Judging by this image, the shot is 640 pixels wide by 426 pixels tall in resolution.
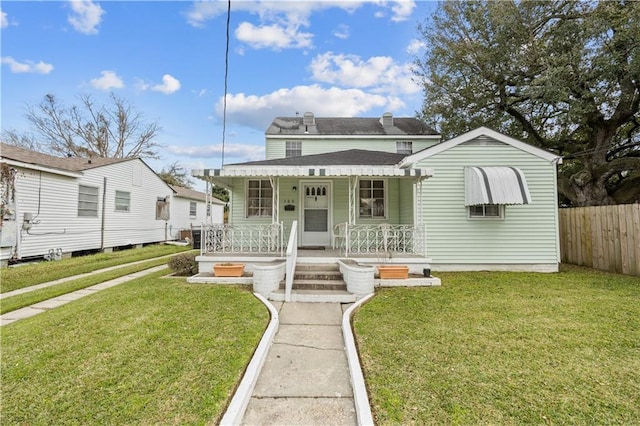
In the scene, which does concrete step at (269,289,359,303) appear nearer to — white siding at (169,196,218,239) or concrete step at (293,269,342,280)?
concrete step at (293,269,342,280)

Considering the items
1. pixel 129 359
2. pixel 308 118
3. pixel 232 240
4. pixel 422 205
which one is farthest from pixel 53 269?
pixel 308 118

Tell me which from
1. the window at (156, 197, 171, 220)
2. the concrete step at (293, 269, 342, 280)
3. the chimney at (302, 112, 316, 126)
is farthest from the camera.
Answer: the window at (156, 197, 171, 220)

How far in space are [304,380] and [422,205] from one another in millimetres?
6561

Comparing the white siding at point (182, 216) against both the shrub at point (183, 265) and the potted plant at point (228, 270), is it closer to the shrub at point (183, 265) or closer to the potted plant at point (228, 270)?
the shrub at point (183, 265)

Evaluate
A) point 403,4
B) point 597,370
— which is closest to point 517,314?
point 597,370

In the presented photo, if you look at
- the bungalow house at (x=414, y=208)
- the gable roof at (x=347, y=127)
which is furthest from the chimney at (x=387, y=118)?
the bungalow house at (x=414, y=208)

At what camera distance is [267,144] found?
545 inches

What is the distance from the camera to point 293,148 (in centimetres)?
1394

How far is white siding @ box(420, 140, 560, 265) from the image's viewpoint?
8602 mm

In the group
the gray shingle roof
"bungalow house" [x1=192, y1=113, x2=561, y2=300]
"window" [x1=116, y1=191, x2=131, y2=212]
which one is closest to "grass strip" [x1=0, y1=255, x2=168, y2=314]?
"bungalow house" [x1=192, y1=113, x2=561, y2=300]

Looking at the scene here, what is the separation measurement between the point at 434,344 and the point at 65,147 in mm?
32347

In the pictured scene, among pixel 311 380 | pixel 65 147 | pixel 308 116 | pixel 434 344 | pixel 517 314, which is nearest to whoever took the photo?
pixel 311 380

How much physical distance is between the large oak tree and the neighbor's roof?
2792mm

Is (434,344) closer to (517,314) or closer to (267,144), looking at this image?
(517,314)
